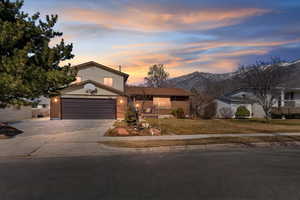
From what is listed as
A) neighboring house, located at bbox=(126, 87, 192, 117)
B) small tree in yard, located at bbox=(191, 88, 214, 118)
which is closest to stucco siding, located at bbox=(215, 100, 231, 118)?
small tree in yard, located at bbox=(191, 88, 214, 118)

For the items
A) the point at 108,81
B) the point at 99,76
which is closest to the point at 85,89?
the point at 99,76

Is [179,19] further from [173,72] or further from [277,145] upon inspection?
[173,72]

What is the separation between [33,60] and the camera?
12281 millimetres

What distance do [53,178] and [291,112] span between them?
3405 centimetres

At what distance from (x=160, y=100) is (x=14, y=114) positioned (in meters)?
18.9

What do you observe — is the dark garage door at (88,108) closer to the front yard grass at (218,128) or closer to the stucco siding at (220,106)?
the front yard grass at (218,128)

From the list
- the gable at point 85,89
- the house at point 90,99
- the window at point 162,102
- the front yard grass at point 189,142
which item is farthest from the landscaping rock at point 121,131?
the window at point 162,102

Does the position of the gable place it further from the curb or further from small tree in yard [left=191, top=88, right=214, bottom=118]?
the curb

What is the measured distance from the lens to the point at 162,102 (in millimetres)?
31625

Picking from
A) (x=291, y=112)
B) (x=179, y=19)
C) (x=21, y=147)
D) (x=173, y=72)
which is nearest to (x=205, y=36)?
(x=179, y=19)

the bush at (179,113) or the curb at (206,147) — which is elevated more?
the bush at (179,113)

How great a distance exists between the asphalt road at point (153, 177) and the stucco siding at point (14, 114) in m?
18.2

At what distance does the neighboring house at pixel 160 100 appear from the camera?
3027 cm

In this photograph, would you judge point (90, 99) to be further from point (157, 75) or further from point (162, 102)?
point (157, 75)
